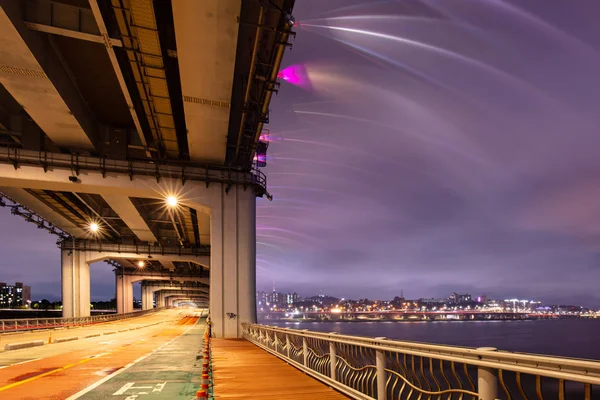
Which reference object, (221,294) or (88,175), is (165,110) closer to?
(88,175)

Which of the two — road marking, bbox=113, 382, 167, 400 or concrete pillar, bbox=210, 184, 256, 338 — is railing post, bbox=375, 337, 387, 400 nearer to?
road marking, bbox=113, 382, 167, 400

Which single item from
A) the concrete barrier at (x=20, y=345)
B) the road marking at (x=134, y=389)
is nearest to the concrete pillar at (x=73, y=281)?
the concrete barrier at (x=20, y=345)

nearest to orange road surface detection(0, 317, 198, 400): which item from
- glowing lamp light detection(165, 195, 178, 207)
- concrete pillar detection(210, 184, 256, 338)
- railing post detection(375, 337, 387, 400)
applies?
railing post detection(375, 337, 387, 400)

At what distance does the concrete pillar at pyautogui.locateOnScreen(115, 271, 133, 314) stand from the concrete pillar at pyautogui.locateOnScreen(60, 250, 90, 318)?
28880 millimetres

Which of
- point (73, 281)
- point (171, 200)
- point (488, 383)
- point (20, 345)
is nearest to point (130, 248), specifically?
point (73, 281)

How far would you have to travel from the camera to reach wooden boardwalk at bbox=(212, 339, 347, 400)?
9215 mm

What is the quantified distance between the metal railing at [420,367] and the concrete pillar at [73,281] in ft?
135

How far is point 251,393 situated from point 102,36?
40.5 feet

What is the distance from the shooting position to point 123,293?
80312 millimetres

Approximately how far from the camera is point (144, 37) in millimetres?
15102

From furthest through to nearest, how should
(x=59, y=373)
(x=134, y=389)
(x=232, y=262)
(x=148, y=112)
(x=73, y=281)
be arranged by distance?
(x=73, y=281) → (x=232, y=262) → (x=148, y=112) → (x=59, y=373) → (x=134, y=389)

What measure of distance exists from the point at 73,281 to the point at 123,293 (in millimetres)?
33434

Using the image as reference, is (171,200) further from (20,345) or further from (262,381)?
(262,381)

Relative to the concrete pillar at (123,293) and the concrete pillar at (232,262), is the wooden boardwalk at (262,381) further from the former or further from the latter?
the concrete pillar at (123,293)
